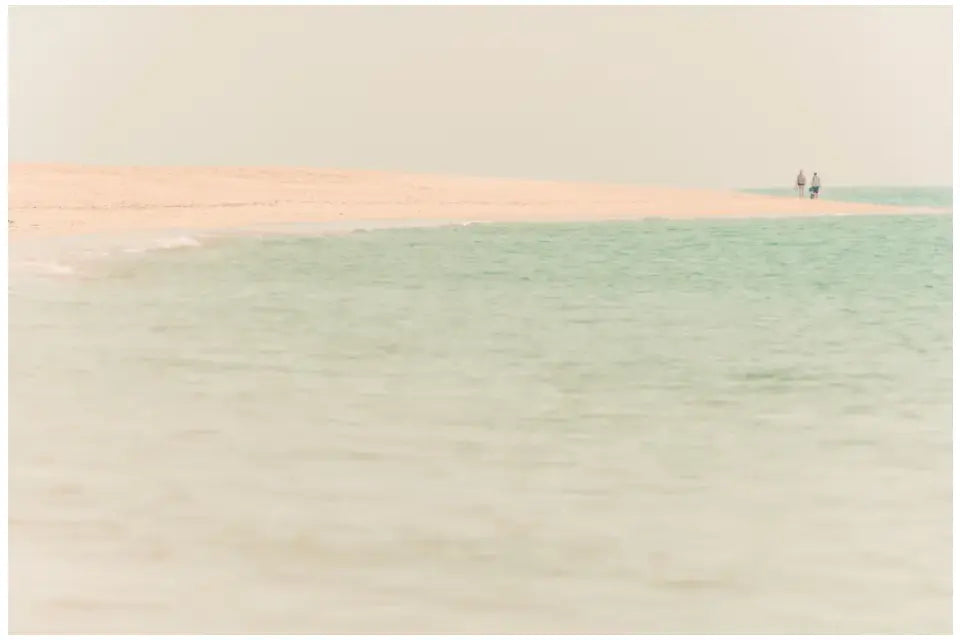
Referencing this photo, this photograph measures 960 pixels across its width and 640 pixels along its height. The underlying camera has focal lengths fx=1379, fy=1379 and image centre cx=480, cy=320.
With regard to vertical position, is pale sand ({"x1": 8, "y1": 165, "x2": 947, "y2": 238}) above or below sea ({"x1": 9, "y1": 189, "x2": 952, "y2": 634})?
above

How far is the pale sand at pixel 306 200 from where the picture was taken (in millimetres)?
30078

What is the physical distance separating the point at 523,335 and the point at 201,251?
9696mm

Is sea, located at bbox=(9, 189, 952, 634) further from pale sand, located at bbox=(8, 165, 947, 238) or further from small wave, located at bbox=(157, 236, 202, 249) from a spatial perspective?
pale sand, located at bbox=(8, 165, 947, 238)

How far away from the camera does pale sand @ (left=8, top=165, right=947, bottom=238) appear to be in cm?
3008

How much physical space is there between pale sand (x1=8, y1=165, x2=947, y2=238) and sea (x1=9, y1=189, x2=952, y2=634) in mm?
11677

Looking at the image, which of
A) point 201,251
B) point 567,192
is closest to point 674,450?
point 201,251

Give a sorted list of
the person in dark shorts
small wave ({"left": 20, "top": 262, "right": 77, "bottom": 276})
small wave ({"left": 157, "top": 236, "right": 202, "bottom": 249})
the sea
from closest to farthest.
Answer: the sea < small wave ({"left": 20, "top": 262, "right": 77, "bottom": 276}) < small wave ({"left": 157, "top": 236, "right": 202, "bottom": 249}) < the person in dark shorts

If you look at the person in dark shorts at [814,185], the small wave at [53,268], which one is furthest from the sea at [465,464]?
the person in dark shorts at [814,185]

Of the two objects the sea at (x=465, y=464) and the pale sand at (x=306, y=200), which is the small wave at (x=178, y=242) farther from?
the sea at (x=465, y=464)

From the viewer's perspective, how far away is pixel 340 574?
628 centimetres

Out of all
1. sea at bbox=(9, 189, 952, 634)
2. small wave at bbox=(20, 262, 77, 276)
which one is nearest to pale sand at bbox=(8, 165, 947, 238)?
small wave at bbox=(20, 262, 77, 276)

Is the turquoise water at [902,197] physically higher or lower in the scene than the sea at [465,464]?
higher

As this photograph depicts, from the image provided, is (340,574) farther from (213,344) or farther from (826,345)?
(826,345)

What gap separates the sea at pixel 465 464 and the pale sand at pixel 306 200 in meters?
11.7
